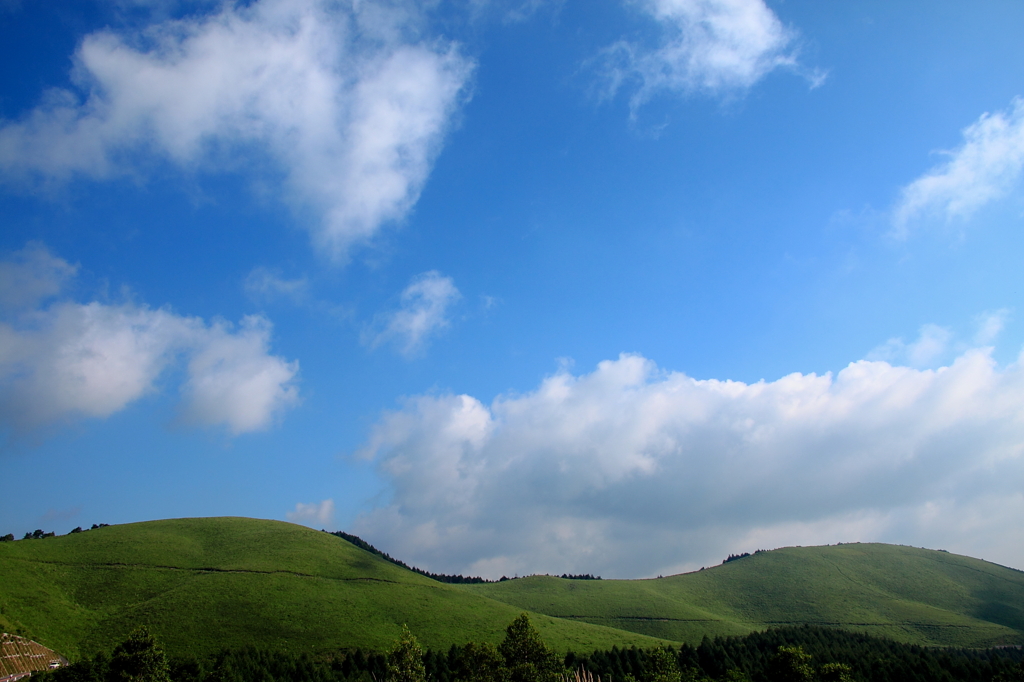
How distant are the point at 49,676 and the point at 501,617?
101 metres

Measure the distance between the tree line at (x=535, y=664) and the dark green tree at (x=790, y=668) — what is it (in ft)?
0.44

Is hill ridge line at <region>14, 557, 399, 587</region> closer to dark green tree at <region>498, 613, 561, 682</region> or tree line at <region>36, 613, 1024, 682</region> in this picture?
tree line at <region>36, 613, 1024, 682</region>

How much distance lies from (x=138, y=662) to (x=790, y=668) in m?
82.9

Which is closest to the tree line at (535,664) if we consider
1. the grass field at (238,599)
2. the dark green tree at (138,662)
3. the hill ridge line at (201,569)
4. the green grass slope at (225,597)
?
the dark green tree at (138,662)

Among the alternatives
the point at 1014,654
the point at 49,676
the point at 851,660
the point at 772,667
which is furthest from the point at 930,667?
the point at 49,676

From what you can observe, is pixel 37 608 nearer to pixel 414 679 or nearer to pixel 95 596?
pixel 95 596

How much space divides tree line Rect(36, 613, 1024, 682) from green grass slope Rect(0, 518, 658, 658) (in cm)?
968

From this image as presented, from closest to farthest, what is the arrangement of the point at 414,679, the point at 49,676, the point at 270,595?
the point at 49,676 < the point at 414,679 < the point at 270,595

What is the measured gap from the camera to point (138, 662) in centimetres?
7369

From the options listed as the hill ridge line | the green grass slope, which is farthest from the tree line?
the hill ridge line

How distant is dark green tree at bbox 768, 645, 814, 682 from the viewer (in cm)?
8144

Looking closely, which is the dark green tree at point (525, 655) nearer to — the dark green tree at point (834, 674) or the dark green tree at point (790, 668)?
the dark green tree at point (790, 668)

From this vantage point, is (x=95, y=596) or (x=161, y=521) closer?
(x=95, y=596)

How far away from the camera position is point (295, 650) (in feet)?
375
